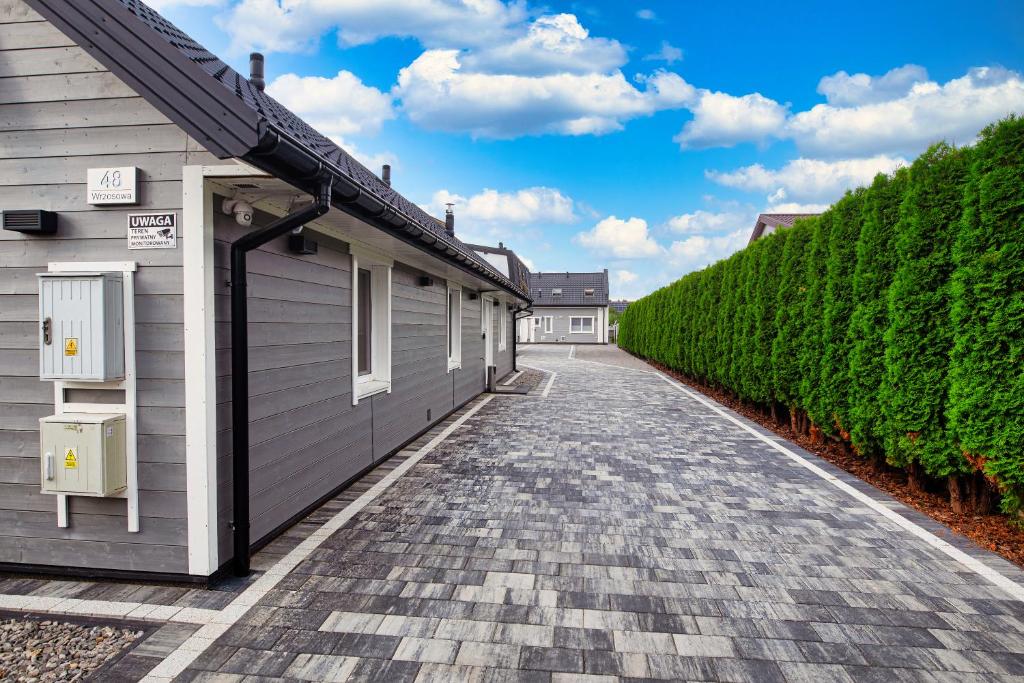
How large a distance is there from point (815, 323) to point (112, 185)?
7382 millimetres

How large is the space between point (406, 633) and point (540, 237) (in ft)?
75.6

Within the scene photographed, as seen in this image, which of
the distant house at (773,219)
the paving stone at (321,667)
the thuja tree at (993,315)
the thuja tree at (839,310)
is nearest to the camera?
the paving stone at (321,667)

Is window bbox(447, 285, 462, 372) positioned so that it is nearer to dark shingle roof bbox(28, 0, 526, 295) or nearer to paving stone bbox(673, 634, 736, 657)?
dark shingle roof bbox(28, 0, 526, 295)

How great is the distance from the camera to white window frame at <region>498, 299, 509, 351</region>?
53.2 ft

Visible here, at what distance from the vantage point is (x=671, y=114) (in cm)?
1728

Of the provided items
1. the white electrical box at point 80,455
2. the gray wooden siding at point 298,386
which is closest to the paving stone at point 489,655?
the gray wooden siding at point 298,386

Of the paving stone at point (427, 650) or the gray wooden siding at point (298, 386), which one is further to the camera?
the gray wooden siding at point (298, 386)

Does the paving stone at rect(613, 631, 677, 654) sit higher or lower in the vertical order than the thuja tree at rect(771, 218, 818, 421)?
lower

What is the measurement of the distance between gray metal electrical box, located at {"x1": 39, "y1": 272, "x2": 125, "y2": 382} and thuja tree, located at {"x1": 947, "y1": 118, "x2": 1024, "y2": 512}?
595 cm

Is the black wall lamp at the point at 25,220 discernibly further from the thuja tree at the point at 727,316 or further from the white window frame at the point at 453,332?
the thuja tree at the point at 727,316

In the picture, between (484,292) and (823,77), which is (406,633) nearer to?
(484,292)

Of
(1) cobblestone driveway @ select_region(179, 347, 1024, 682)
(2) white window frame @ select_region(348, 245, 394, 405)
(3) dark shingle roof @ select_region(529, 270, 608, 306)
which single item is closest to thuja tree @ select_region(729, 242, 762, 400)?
(1) cobblestone driveway @ select_region(179, 347, 1024, 682)

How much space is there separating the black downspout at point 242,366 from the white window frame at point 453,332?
5.81m

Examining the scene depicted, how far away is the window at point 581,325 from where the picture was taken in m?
43.1
